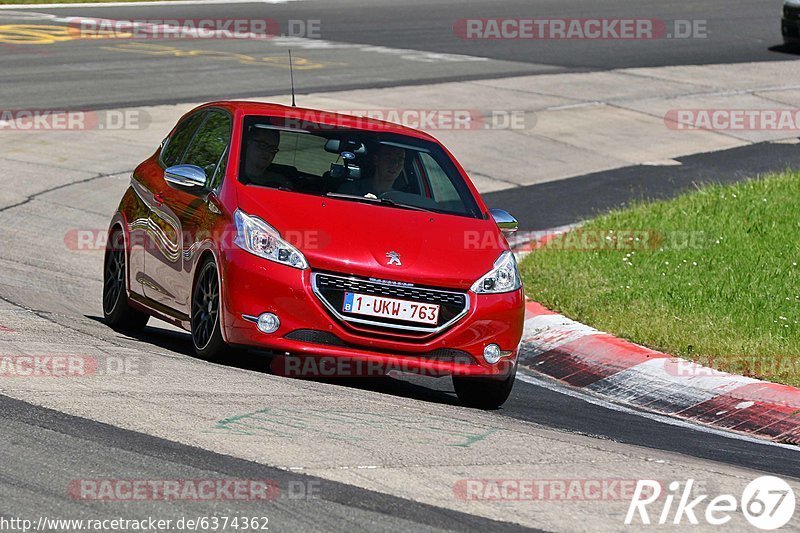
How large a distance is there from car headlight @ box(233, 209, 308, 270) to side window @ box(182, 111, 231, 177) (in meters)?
0.93

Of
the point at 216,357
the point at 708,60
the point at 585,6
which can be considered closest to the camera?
the point at 216,357

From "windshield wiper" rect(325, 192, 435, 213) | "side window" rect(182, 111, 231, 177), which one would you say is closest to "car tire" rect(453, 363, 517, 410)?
"windshield wiper" rect(325, 192, 435, 213)

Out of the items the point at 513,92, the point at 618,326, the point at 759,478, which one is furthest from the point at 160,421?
the point at 513,92

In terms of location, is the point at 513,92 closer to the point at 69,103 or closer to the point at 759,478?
the point at 69,103

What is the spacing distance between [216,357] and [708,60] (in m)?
19.8

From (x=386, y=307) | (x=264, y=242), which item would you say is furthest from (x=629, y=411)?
(x=264, y=242)

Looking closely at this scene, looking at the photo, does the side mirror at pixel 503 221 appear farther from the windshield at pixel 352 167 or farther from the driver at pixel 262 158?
the driver at pixel 262 158

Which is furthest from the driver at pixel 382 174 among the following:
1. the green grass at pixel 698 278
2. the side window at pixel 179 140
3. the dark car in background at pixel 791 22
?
the dark car in background at pixel 791 22

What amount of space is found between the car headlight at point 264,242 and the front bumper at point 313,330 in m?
0.05

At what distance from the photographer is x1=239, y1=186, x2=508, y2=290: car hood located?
26.0 feet

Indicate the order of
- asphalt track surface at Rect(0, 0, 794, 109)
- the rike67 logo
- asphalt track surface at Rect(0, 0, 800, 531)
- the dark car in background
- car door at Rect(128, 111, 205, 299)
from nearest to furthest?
asphalt track surface at Rect(0, 0, 800, 531) → the rike67 logo → car door at Rect(128, 111, 205, 299) → asphalt track surface at Rect(0, 0, 794, 109) → the dark car in background

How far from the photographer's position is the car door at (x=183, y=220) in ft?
28.4

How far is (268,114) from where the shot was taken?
365 inches

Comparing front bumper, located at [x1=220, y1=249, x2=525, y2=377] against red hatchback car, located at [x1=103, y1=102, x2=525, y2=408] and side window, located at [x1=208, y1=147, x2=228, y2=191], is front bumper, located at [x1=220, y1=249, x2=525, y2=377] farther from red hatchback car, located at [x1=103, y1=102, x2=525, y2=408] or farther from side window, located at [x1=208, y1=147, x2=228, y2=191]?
side window, located at [x1=208, y1=147, x2=228, y2=191]
